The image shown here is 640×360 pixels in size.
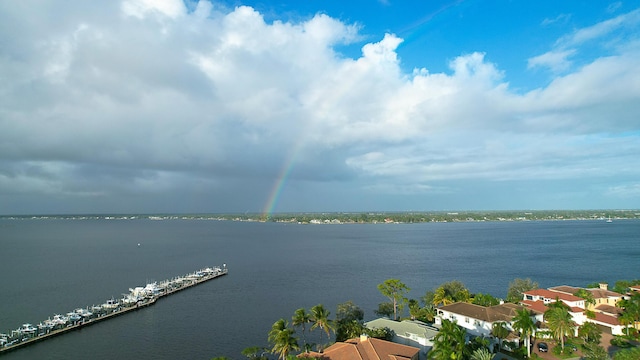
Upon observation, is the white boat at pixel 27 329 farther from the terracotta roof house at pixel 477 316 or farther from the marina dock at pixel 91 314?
the terracotta roof house at pixel 477 316

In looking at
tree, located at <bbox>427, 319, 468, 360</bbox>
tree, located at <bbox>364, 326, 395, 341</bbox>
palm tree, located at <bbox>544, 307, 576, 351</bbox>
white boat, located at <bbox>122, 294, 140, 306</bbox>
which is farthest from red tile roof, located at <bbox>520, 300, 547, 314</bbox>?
white boat, located at <bbox>122, 294, 140, 306</bbox>

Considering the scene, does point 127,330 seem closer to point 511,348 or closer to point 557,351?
point 511,348

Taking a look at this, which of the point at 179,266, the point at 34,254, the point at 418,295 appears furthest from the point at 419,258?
the point at 34,254

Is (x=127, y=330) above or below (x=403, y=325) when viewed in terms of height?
below

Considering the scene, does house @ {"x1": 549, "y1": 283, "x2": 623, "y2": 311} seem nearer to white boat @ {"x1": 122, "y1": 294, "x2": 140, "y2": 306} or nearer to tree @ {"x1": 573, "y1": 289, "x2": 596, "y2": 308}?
tree @ {"x1": 573, "y1": 289, "x2": 596, "y2": 308}

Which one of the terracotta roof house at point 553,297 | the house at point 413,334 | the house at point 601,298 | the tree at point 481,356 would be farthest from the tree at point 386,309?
the tree at point 481,356
